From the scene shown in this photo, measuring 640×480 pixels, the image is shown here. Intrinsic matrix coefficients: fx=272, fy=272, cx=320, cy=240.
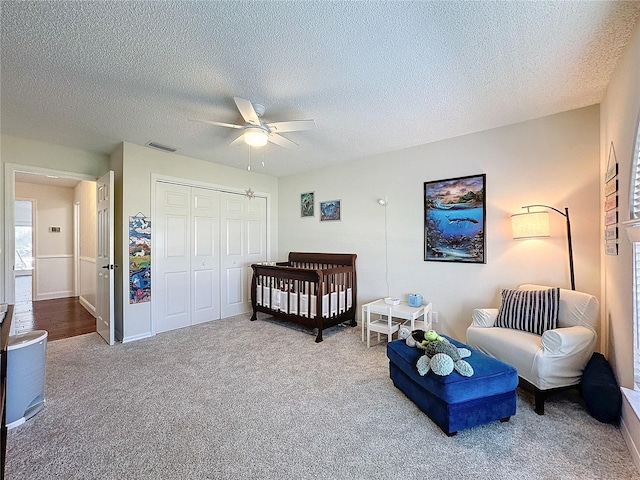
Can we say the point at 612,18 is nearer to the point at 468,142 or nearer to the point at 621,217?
the point at 621,217

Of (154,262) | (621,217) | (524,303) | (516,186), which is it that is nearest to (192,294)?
(154,262)

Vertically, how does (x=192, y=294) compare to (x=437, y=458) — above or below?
above

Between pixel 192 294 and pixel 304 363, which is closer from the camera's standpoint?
pixel 304 363

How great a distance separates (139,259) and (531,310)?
4.43 metres

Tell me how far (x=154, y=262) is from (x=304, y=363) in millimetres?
2518

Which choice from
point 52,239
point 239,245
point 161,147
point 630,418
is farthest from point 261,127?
point 52,239

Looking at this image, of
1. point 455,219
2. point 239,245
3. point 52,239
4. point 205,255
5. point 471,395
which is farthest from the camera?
point 52,239

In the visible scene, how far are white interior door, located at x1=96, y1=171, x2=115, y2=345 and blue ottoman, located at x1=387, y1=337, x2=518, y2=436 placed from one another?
359cm

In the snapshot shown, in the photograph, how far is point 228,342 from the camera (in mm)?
3408

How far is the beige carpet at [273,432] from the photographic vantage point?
1505mm

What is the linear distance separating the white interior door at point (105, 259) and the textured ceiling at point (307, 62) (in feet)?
2.71

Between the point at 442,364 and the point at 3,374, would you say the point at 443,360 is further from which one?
the point at 3,374

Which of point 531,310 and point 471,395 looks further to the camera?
point 531,310

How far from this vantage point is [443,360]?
72.8 inches
